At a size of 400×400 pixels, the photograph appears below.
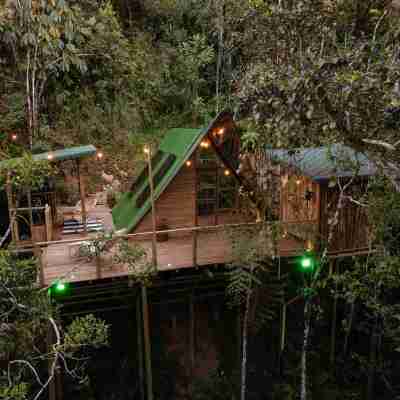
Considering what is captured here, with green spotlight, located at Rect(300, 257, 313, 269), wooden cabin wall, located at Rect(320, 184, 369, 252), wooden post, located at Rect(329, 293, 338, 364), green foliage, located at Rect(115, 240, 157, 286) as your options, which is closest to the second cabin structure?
wooden cabin wall, located at Rect(320, 184, 369, 252)

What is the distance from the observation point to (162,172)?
10.2 metres

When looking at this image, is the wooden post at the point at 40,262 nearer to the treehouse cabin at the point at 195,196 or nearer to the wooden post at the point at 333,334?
the treehouse cabin at the point at 195,196

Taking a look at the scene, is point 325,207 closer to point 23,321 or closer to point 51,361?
point 23,321

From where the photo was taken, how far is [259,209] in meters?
9.79

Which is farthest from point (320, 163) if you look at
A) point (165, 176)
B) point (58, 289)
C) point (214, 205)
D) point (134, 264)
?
point (58, 289)

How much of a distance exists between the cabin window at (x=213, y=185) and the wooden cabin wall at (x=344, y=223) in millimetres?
2250

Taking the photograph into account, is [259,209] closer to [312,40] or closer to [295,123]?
[312,40]

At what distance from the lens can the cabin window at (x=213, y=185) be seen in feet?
31.7

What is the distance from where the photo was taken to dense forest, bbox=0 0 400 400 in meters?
5.34

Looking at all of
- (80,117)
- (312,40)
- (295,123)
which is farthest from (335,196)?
(80,117)

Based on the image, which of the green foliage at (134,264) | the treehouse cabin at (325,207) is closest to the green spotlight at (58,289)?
the green foliage at (134,264)

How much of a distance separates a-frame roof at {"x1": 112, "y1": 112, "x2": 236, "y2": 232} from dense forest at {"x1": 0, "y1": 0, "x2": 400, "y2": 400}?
1.23m

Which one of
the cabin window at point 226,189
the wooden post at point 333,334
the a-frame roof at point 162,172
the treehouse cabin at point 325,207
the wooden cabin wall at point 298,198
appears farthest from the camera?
the wooden post at point 333,334

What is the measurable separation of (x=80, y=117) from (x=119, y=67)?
268cm
